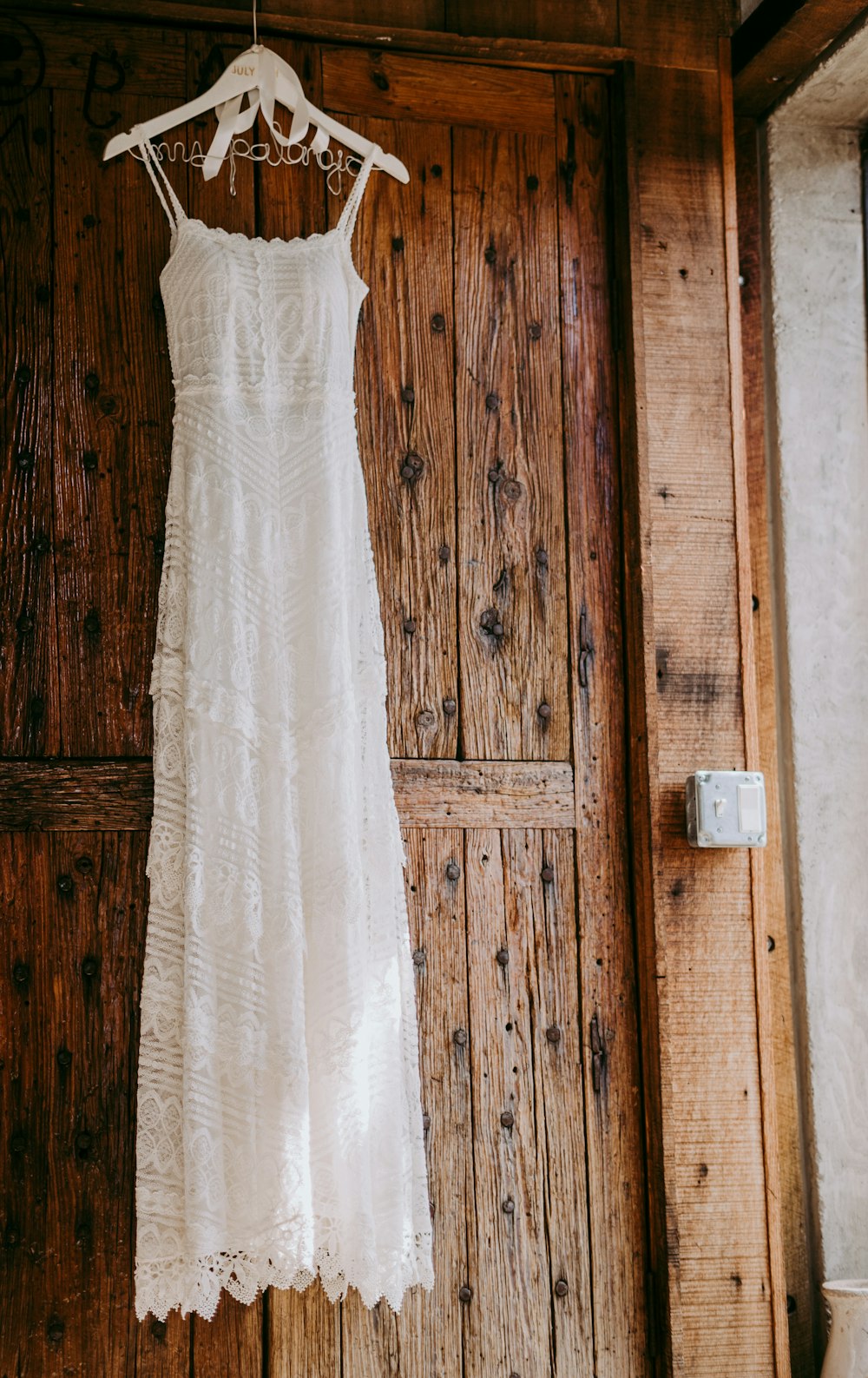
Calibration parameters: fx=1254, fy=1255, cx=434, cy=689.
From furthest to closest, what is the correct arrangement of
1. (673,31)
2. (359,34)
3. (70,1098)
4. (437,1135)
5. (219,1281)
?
(673,31), (359,34), (437,1135), (70,1098), (219,1281)

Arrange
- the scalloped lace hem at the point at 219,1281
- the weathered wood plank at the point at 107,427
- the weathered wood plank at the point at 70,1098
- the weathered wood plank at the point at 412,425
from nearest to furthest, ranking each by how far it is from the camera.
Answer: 1. the scalloped lace hem at the point at 219,1281
2. the weathered wood plank at the point at 70,1098
3. the weathered wood plank at the point at 107,427
4. the weathered wood plank at the point at 412,425

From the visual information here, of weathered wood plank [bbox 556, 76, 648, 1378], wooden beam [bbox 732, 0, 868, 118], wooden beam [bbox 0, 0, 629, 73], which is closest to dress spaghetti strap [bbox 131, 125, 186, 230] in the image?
wooden beam [bbox 0, 0, 629, 73]

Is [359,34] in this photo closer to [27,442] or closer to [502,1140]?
[27,442]

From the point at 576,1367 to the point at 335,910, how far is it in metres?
0.85

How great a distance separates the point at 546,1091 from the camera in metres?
2.00

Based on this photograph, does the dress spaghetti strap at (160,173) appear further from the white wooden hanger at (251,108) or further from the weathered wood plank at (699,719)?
the weathered wood plank at (699,719)

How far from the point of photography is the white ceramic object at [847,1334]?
190 cm

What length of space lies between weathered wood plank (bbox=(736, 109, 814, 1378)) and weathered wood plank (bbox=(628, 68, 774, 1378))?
154 mm

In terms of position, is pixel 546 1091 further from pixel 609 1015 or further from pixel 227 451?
pixel 227 451

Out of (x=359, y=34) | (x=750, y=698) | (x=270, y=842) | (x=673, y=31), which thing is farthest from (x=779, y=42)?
(x=270, y=842)

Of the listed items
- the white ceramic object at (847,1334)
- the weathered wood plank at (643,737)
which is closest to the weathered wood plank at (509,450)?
the weathered wood plank at (643,737)

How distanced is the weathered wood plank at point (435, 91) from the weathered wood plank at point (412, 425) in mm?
31

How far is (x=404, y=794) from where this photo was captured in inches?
78.5

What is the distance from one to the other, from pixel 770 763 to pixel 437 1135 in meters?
0.87
